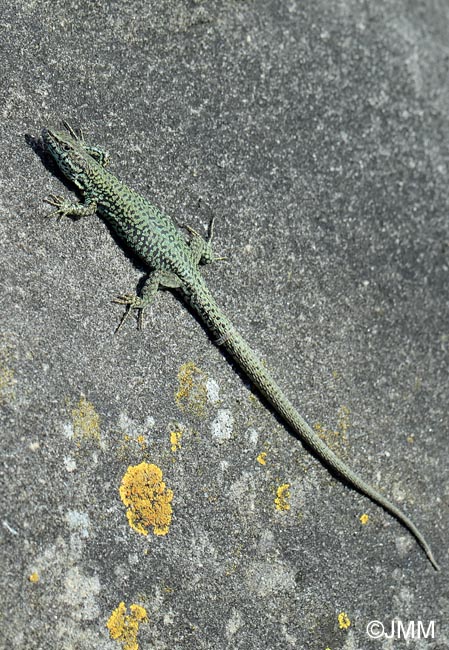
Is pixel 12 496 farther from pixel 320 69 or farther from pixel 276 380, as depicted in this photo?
pixel 320 69

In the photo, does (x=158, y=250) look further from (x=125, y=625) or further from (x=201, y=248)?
(x=125, y=625)

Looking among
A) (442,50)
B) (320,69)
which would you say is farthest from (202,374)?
(442,50)

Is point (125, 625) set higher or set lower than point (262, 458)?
lower

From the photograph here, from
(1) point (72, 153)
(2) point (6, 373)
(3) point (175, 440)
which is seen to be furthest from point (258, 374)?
(1) point (72, 153)

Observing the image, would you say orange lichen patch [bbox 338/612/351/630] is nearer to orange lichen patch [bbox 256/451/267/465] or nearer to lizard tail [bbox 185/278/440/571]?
lizard tail [bbox 185/278/440/571]

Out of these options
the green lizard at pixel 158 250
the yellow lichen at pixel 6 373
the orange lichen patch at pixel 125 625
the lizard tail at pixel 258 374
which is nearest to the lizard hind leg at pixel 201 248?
the green lizard at pixel 158 250

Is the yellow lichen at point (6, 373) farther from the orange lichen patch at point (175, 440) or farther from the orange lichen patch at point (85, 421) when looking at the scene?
the orange lichen patch at point (175, 440)

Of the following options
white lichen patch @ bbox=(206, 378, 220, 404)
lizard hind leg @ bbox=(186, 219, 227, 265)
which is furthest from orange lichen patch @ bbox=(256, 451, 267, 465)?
lizard hind leg @ bbox=(186, 219, 227, 265)
